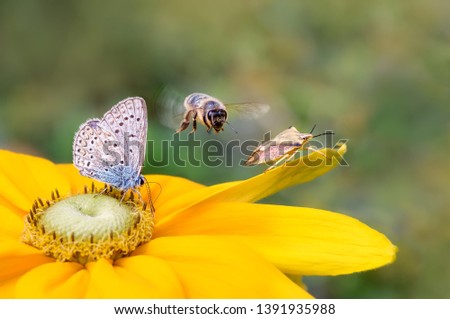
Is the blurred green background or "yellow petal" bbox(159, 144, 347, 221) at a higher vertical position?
the blurred green background

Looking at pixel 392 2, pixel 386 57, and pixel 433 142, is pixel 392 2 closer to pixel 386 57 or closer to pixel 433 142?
pixel 386 57

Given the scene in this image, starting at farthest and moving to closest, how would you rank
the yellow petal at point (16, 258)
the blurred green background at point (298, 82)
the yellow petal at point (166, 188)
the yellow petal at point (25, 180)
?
1. the blurred green background at point (298, 82)
2. the yellow petal at point (166, 188)
3. the yellow petal at point (25, 180)
4. the yellow petal at point (16, 258)

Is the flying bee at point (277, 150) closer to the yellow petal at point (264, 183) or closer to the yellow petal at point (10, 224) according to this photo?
the yellow petal at point (264, 183)

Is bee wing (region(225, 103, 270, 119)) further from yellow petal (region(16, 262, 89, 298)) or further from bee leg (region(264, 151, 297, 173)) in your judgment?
yellow petal (region(16, 262, 89, 298))

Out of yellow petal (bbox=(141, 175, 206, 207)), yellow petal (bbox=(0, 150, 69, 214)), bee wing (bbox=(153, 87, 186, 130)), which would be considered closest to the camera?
yellow petal (bbox=(0, 150, 69, 214))

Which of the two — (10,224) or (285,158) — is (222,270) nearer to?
(285,158)

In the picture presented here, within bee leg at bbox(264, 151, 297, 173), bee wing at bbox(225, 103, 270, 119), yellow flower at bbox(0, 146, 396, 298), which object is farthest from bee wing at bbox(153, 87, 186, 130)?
bee leg at bbox(264, 151, 297, 173)

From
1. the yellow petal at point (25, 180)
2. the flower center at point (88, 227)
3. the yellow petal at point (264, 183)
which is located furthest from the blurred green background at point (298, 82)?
the flower center at point (88, 227)
